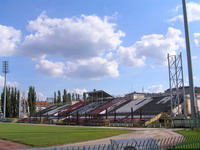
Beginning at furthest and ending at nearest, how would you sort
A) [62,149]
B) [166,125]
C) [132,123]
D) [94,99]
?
1. [94,99]
2. [132,123]
3. [166,125]
4. [62,149]

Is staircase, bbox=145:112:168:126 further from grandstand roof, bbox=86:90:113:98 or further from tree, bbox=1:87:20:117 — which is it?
tree, bbox=1:87:20:117

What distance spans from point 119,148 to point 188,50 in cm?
1769

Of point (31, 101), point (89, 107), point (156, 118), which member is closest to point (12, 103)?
point (31, 101)

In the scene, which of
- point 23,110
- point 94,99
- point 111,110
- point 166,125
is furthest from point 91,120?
point 23,110

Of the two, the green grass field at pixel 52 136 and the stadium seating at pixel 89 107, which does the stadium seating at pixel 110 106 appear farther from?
the green grass field at pixel 52 136

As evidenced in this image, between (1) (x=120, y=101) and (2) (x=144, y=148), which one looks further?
(1) (x=120, y=101)

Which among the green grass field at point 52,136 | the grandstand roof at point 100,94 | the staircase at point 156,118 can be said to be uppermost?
the grandstand roof at point 100,94

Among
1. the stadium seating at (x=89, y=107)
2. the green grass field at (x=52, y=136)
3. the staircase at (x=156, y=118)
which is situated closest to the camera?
the green grass field at (x=52, y=136)

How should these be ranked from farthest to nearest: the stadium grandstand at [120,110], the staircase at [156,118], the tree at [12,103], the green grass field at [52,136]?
the tree at [12,103]
the stadium grandstand at [120,110]
the staircase at [156,118]
the green grass field at [52,136]

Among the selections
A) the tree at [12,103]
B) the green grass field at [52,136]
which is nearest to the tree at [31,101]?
the tree at [12,103]

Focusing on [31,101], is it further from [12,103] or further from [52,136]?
[52,136]

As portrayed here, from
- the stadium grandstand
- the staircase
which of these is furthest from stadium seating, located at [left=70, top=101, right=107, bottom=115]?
the staircase

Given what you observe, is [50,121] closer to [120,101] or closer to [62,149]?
[120,101]

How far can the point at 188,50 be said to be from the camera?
1014 inches
